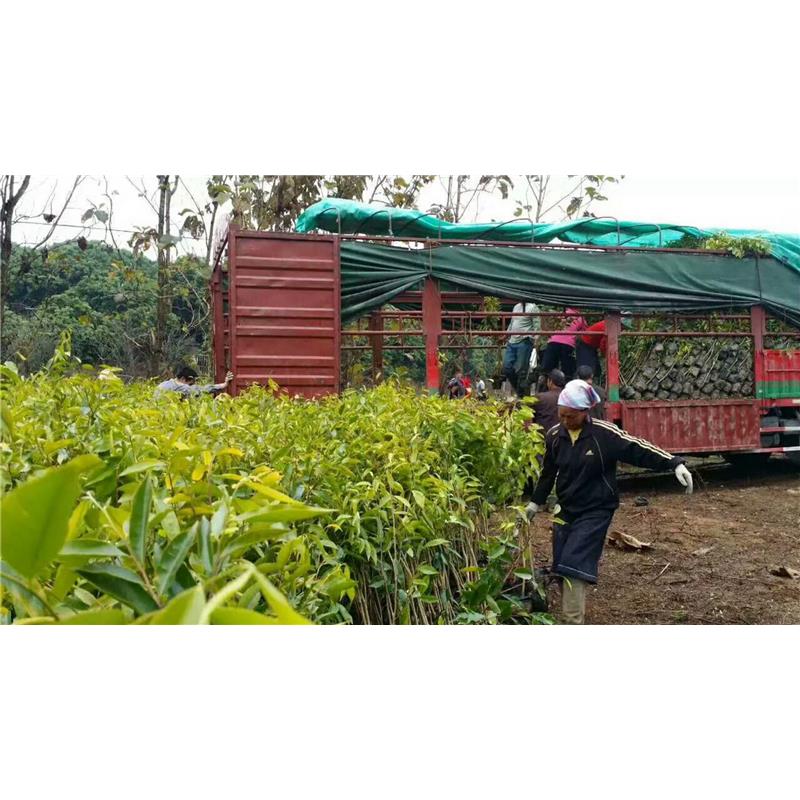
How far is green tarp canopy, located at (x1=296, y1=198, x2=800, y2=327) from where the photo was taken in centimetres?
629

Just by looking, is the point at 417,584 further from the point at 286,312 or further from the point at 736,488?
the point at 736,488

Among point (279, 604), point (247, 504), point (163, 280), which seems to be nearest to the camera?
point (279, 604)

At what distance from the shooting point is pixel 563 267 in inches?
265

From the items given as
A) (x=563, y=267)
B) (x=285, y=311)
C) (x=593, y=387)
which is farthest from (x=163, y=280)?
(x=593, y=387)

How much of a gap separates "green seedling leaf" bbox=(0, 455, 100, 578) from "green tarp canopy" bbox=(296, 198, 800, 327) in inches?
219

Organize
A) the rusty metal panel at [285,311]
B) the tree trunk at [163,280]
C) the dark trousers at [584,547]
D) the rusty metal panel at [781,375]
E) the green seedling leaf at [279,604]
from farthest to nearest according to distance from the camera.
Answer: the tree trunk at [163,280]
the rusty metal panel at [781,375]
the rusty metal panel at [285,311]
the dark trousers at [584,547]
the green seedling leaf at [279,604]

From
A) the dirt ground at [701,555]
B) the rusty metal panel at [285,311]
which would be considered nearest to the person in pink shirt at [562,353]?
the dirt ground at [701,555]

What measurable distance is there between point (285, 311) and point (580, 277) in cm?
259

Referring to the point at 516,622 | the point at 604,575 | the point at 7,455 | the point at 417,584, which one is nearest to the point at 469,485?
Result: the point at 417,584

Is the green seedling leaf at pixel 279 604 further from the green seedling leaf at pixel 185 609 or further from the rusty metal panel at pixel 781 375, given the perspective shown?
the rusty metal panel at pixel 781 375

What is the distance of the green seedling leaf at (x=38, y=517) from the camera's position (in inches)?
26.0

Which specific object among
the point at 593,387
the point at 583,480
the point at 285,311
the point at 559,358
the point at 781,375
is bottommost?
the point at 583,480

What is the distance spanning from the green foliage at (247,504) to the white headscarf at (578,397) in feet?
0.88

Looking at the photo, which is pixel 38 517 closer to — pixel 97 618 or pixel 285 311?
pixel 97 618
